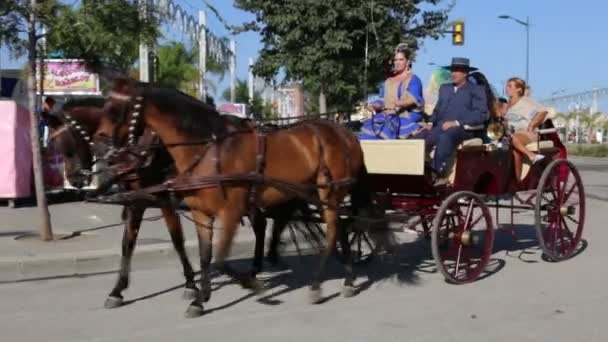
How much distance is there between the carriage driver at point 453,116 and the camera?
707cm

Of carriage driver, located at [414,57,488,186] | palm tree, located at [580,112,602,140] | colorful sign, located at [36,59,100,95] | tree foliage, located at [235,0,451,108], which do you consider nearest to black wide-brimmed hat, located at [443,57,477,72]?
carriage driver, located at [414,57,488,186]

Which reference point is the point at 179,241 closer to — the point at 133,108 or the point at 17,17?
the point at 133,108

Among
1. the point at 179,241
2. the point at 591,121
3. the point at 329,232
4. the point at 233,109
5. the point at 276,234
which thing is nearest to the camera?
the point at 179,241

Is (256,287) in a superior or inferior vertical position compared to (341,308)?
superior

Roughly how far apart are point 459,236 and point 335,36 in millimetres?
12062

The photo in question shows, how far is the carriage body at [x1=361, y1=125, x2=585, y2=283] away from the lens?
695 centimetres

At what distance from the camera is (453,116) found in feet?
24.2

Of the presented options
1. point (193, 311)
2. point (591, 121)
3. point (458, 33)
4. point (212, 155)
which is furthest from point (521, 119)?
point (591, 121)

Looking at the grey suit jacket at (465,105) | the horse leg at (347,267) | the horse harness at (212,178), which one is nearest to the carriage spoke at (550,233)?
the grey suit jacket at (465,105)

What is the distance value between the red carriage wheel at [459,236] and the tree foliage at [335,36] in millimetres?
10754

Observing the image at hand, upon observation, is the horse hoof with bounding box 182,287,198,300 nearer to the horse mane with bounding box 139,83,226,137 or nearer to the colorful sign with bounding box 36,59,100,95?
the horse mane with bounding box 139,83,226,137

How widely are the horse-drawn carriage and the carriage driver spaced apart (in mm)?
136

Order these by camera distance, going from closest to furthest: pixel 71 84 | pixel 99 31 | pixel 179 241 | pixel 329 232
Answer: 1. pixel 179 241
2. pixel 329 232
3. pixel 99 31
4. pixel 71 84

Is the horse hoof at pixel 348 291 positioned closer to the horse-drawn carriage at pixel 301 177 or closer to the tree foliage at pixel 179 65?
the horse-drawn carriage at pixel 301 177
